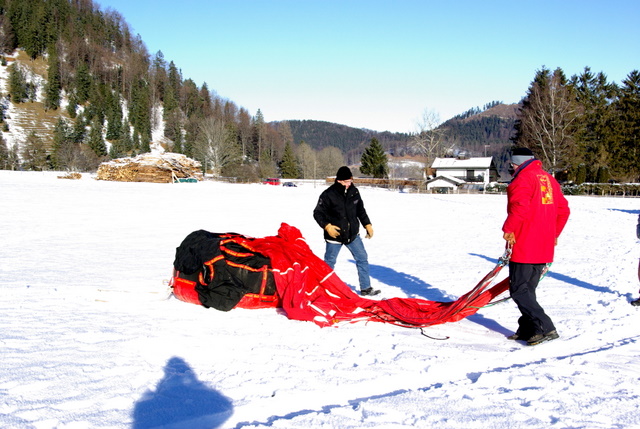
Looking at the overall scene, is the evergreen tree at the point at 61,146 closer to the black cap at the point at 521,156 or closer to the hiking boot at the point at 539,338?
the black cap at the point at 521,156

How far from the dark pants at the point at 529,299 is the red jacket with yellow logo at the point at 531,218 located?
99mm

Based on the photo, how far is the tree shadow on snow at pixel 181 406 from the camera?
277 cm

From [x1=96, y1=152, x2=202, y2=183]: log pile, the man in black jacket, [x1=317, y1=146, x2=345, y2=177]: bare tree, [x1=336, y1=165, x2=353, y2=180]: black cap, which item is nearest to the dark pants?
the man in black jacket

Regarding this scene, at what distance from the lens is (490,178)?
77.4 metres

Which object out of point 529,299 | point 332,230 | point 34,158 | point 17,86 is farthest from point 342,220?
point 17,86

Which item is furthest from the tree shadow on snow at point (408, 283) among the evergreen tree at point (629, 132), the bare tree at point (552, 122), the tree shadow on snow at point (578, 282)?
the evergreen tree at point (629, 132)

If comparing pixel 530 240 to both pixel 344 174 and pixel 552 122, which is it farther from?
pixel 552 122

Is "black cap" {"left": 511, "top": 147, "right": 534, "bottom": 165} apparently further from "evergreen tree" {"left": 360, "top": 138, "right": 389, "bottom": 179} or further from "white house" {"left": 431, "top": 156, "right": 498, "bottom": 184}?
"white house" {"left": 431, "top": 156, "right": 498, "bottom": 184}

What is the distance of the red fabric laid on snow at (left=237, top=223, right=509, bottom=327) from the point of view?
471 cm

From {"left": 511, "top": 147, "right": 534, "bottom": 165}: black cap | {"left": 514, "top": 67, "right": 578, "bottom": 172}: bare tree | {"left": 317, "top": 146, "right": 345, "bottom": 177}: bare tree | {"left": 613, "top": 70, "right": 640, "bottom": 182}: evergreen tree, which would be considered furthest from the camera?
{"left": 317, "top": 146, "right": 345, "bottom": 177}: bare tree

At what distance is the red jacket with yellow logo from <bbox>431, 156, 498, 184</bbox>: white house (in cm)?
7189

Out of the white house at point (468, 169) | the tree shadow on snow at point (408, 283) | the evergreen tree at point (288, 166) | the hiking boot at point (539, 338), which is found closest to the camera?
the hiking boot at point (539, 338)

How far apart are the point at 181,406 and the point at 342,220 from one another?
352cm

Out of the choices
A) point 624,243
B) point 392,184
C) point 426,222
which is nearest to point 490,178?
point 392,184
